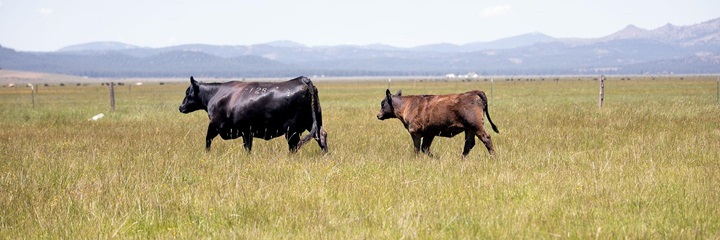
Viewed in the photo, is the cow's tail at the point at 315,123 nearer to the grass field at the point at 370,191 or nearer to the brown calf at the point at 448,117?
the grass field at the point at 370,191

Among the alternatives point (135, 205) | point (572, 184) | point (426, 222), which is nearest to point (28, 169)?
point (135, 205)

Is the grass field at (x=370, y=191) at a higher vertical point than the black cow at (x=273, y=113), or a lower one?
lower

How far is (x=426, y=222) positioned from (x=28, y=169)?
6.15 metres

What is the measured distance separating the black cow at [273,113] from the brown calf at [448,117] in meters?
1.55

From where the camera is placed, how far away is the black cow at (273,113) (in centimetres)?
1246

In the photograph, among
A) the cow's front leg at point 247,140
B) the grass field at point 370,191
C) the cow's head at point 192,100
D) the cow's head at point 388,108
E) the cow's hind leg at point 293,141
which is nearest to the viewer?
the grass field at point 370,191

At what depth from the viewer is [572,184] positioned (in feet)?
28.5

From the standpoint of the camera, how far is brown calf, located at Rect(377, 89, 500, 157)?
11.7 m

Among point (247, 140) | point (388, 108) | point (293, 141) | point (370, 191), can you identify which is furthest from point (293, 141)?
point (370, 191)

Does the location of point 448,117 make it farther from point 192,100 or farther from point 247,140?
point 192,100

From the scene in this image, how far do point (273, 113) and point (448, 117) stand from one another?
2881 mm

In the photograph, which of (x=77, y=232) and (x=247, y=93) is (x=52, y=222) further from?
(x=247, y=93)

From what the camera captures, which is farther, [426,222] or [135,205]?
[135,205]

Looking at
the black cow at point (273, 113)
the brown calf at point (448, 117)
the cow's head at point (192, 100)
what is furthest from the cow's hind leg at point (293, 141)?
the cow's head at point (192, 100)
